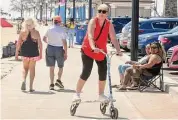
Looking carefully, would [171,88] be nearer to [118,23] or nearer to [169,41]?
[169,41]

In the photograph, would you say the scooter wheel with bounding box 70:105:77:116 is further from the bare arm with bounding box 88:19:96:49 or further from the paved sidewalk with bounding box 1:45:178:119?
the bare arm with bounding box 88:19:96:49

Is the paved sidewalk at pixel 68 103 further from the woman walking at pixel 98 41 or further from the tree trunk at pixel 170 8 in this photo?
the tree trunk at pixel 170 8

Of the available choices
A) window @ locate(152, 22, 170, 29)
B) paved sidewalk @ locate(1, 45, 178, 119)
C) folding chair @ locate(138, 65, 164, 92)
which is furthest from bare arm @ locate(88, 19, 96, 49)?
A: window @ locate(152, 22, 170, 29)

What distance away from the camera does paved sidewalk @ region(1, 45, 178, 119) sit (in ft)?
25.8

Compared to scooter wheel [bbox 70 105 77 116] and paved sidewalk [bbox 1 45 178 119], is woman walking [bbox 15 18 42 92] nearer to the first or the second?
paved sidewalk [bbox 1 45 178 119]

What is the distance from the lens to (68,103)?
8.98 m

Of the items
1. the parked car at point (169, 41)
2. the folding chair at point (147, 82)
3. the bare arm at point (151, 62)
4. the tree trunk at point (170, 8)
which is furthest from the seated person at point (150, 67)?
the tree trunk at point (170, 8)

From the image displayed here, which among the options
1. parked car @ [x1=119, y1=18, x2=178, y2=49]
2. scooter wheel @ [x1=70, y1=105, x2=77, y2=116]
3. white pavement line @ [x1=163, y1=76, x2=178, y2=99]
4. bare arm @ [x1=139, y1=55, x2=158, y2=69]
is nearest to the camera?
scooter wheel @ [x1=70, y1=105, x2=77, y2=116]

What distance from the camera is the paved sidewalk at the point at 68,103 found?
7879 millimetres

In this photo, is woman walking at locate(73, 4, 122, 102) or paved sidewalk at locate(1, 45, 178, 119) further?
paved sidewalk at locate(1, 45, 178, 119)

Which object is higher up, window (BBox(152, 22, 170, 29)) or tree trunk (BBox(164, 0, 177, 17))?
tree trunk (BBox(164, 0, 177, 17))

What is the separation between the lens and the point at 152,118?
7.72 m

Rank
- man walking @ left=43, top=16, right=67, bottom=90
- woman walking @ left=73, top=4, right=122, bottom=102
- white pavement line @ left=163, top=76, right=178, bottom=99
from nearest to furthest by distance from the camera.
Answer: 1. woman walking @ left=73, top=4, right=122, bottom=102
2. white pavement line @ left=163, top=76, right=178, bottom=99
3. man walking @ left=43, top=16, right=67, bottom=90

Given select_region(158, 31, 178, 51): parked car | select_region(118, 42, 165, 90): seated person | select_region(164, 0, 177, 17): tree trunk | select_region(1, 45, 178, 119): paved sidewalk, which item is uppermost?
select_region(164, 0, 177, 17): tree trunk
